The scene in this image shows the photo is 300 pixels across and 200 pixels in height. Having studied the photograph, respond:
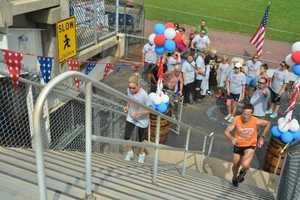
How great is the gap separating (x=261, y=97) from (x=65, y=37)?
483 centimetres

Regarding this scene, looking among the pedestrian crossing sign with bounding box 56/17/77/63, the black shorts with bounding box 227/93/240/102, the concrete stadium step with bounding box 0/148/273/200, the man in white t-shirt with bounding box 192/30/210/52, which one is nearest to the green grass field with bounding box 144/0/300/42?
the man in white t-shirt with bounding box 192/30/210/52

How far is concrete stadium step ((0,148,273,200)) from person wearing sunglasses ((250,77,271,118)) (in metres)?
4.04

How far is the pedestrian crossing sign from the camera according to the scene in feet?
30.7

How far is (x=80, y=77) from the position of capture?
8.97 ft

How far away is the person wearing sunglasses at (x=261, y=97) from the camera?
10.3 m

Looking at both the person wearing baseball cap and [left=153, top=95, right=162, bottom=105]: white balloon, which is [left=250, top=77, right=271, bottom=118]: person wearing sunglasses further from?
[left=153, top=95, right=162, bottom=105]: white balloon

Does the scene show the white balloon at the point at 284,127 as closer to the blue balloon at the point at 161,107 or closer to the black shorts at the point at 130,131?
the blue balloon at the point at 161,107

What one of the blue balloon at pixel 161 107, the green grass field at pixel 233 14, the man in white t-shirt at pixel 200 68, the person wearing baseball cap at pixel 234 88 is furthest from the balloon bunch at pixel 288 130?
the green grass field at pixel 233 14

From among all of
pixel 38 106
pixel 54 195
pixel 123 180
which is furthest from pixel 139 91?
pixel 38 106

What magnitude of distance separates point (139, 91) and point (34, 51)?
10.3 feet

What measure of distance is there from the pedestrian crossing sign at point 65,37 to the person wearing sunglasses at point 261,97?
451cm

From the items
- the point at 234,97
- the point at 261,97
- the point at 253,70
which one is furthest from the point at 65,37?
the point at 253,70

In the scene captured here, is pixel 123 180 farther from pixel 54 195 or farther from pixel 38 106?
pixel 38 106

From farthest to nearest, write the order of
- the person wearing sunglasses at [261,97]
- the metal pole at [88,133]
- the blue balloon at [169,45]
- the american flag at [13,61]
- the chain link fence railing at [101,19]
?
1. the chain link fence railing at [101,19]
2. the person wearing sunglasses at [261,97]
3. the blue balloon at [169,45]
4. the american flag at [13,61]
5. the metal pole at [88,133]
